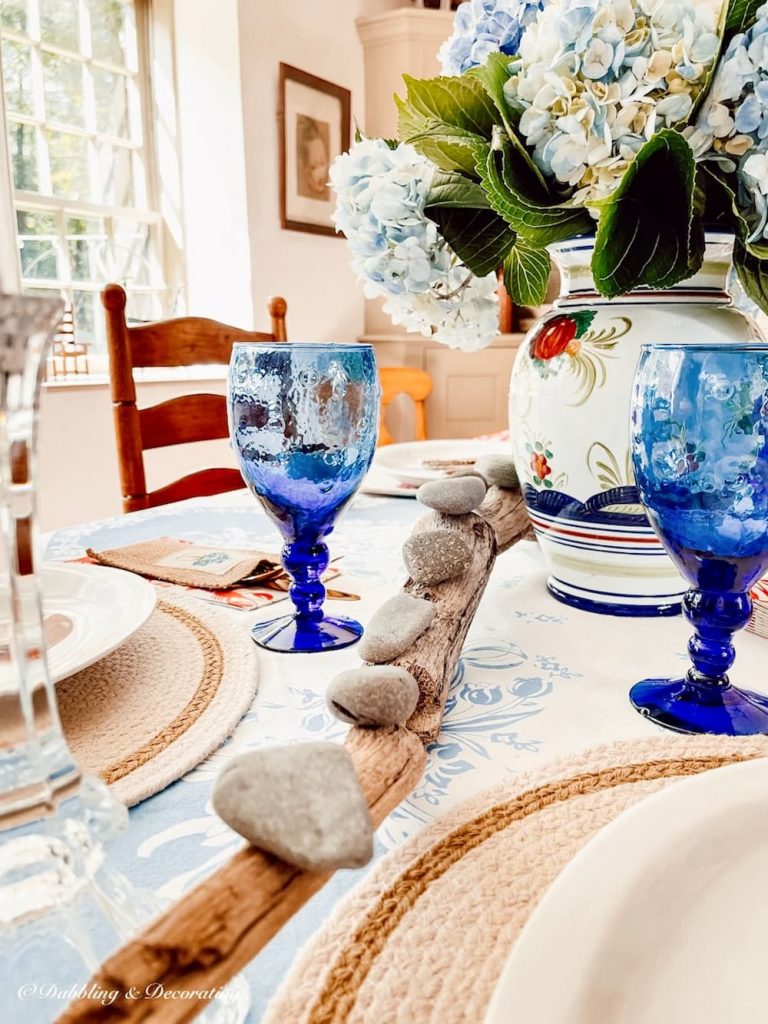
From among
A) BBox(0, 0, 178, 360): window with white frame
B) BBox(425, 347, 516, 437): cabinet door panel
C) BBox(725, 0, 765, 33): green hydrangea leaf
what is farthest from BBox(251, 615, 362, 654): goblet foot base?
BBox(425, 347, 516, 437): cabinet door panel

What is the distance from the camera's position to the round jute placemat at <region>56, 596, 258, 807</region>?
0.36 m

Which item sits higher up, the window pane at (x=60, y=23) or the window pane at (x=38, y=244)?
the window pane at (x=60, y=23)

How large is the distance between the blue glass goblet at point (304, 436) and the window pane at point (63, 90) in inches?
98.4

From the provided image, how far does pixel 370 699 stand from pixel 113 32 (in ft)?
9.96

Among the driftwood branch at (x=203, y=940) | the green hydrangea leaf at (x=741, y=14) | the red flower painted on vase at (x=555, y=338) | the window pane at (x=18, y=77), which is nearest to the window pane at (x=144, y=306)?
the window pane at (x=18, y=77)

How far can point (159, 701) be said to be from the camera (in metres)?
0.43

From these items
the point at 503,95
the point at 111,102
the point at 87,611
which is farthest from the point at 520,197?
the point at 111,102

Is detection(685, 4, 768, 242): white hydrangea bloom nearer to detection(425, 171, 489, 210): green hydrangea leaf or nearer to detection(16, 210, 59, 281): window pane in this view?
detection(425, 171, 489, 210): green hydrangea leaf

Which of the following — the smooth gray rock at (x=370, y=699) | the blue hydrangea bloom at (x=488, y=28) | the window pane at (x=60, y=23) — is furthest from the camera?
the window pane at (x=60, y=23)

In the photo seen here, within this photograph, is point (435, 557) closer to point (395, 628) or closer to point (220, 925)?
point (395, 628)

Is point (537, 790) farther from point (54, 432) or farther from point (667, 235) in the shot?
point (54, 432)

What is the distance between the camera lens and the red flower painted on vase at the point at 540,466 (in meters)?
0.57

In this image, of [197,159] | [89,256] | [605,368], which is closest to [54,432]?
[89,256]

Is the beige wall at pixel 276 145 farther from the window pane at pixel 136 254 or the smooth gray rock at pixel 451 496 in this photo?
the smooth gray rock at pixel 451 496
